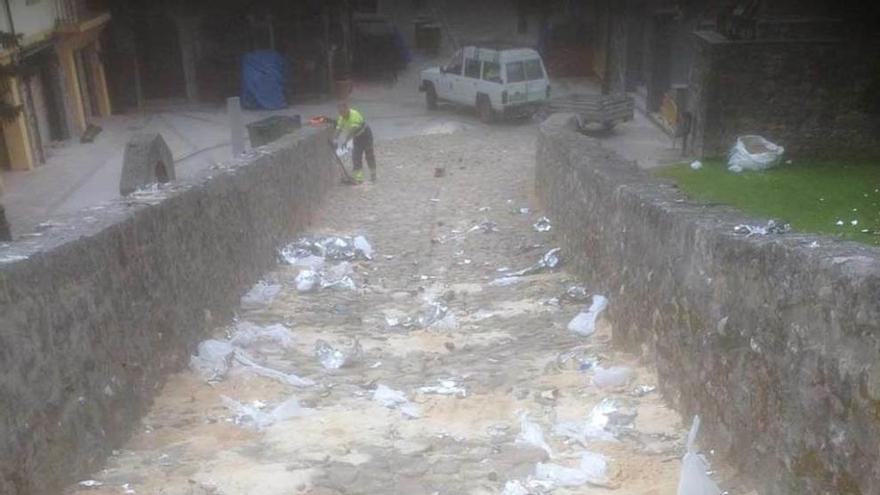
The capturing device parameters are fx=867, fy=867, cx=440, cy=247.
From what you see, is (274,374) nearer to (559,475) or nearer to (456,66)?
(559,475)

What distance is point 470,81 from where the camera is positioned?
25.0 metres

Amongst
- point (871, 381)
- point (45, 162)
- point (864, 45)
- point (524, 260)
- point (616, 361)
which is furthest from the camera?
point (45, 162)

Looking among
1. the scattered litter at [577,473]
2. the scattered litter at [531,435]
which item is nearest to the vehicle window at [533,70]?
the scattered litter at [531,435]

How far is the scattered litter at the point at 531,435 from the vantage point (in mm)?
5289

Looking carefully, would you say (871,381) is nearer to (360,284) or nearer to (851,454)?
(851,454)

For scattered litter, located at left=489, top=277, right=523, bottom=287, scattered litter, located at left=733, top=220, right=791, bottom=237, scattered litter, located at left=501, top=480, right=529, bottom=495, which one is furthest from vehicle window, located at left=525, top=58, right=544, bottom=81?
scattered litter, located at left=501, top=480, right=529, bottom=495

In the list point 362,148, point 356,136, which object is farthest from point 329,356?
point 362,148

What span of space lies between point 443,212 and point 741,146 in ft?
24.9

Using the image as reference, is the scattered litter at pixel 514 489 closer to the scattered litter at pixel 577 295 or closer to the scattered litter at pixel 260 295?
the scattered litter at pixel 577 295

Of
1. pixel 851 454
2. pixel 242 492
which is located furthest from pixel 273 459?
pixel 851 454

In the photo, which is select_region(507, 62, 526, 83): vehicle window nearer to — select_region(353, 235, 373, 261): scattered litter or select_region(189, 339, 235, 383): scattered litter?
select_region(353, 235, 373, 261): scattered litter

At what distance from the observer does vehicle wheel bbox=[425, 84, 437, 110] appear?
87.3 ft

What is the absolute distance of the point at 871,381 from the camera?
10.8 ft

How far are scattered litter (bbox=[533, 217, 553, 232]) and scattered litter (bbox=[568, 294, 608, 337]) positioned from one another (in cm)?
404
